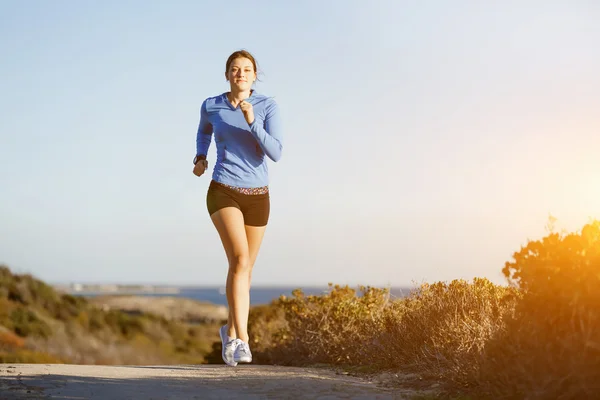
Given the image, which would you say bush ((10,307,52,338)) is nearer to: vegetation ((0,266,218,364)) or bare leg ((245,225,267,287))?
vegetation ((0,266,218,364))

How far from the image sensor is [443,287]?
9.59 m

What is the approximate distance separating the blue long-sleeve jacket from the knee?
2.52 ft

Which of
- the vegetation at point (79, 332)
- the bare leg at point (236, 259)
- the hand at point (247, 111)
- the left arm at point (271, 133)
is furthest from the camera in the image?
the vegetation at point (79, 332)

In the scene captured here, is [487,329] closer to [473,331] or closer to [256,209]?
[473,331]

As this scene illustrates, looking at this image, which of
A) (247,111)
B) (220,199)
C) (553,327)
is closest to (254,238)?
(220,199)

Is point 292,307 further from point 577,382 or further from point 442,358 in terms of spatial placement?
point 577,382

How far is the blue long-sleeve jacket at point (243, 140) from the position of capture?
25.2 feet

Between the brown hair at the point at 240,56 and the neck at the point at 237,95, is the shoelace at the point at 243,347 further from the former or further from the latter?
the brown hair at the point at 240,56

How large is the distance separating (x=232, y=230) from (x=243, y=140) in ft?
3.20

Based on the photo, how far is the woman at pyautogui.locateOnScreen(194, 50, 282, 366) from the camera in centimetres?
764

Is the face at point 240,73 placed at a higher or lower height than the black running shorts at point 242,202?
higher

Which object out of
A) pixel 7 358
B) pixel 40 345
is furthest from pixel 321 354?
pixel 40 345

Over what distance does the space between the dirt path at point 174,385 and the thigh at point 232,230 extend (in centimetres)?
133

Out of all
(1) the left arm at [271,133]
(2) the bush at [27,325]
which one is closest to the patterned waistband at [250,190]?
(1) the left arm at [271,133]
